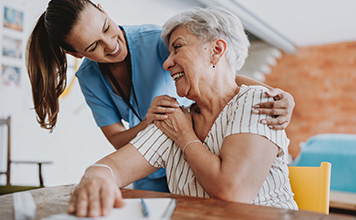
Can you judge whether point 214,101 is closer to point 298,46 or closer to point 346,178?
point 346,178

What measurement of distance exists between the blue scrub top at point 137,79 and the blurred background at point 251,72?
45 centimetres

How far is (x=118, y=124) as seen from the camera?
5.74 feet

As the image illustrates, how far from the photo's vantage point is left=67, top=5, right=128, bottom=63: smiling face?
1380mm

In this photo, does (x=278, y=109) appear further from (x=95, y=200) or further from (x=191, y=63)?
(x=95, y=200)

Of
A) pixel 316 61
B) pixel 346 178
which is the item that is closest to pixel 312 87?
pixel 316 61

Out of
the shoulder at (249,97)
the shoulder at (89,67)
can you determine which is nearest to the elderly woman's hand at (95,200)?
the shoulder at (249,97)

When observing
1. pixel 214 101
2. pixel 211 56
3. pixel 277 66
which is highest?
pixel 277 66

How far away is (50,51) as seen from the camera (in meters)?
1.62

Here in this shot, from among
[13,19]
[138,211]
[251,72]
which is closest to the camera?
[138,211]

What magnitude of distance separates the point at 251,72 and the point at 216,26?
5.62 meters

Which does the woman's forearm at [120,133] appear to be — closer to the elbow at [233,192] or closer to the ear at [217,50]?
the ear at [217,50]

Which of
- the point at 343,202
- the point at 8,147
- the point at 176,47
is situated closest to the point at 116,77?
the point at 176,47

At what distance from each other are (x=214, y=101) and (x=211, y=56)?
172 millimetres

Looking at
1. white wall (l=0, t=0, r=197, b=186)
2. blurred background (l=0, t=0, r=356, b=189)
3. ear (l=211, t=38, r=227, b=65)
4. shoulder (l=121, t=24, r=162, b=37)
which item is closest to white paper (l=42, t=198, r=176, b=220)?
ear (l=211, t=38, r=227, b=65)
